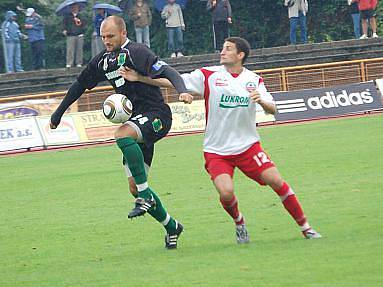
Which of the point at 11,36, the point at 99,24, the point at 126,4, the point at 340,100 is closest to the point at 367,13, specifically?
the point at 340,100

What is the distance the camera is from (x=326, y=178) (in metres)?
15.8

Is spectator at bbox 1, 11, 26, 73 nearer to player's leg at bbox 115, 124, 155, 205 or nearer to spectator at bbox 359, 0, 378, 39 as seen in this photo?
spectator at bbox 359, 0, 378, 39

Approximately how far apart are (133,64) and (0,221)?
418 cm

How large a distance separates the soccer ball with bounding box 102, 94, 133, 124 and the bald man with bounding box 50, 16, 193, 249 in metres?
0.08

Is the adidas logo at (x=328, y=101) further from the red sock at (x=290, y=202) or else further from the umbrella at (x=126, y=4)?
the red sock at (x=290, y=202)

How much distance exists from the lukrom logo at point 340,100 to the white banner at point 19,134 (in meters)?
7.85

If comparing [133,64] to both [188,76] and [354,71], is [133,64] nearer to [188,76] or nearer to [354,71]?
[188,76]

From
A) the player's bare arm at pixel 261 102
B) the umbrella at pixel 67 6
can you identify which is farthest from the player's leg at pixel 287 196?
the umbrella at pixel 67 6

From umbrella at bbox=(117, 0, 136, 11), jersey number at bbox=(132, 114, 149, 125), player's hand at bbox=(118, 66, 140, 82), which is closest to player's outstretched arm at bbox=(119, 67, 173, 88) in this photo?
player's hand at bbox=(118, 66, 140, 82)

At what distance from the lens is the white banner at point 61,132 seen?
2719 cm

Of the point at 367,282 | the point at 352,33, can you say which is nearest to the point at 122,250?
the point at 367,282

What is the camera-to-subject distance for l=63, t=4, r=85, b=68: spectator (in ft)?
107

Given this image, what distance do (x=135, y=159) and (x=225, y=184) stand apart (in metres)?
0.89

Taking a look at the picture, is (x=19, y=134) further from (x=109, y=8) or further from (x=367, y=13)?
(x=367, y=13)
